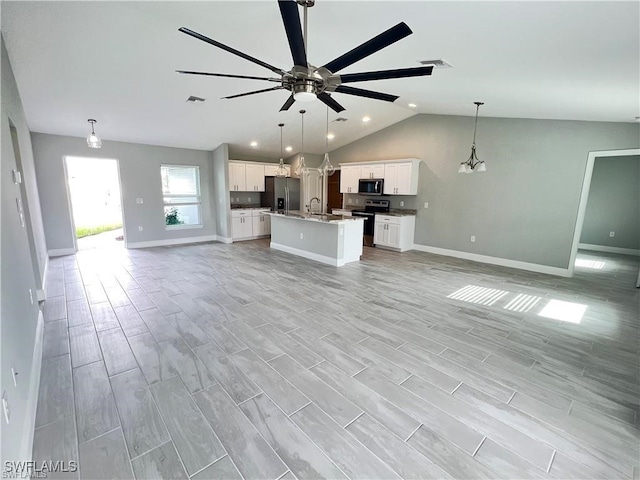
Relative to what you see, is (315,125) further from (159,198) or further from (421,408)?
(421,408)

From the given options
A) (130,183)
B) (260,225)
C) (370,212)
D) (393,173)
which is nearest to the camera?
(130,183)

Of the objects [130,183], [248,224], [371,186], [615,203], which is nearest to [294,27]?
[371,186]

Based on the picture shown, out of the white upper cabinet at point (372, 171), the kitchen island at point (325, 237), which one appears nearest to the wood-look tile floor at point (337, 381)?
the kitchen island at point (325, 237)

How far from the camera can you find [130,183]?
6.50 m

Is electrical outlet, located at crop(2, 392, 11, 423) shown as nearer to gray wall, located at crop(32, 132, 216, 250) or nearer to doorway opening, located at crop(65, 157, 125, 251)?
gray wall, located at crop(32, 132, 216, 250)

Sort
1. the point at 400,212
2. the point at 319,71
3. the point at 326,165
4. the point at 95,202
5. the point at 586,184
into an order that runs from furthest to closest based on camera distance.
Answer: the point at 95,202 → the point at 400,212 → the point at 326,165 → the point at 586,184 → the point at 319,71

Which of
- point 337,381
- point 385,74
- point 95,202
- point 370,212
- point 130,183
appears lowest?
point 337,381

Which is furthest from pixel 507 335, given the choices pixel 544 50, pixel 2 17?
pixel 2 17

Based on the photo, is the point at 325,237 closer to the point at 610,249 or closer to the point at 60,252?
the point at 60,252

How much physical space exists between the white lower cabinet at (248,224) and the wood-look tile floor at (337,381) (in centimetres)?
352

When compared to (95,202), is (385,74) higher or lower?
higher

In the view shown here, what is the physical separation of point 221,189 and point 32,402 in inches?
238

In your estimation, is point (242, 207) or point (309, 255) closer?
point (309, 255)

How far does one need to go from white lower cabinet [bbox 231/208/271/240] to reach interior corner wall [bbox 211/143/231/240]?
0.66ft
